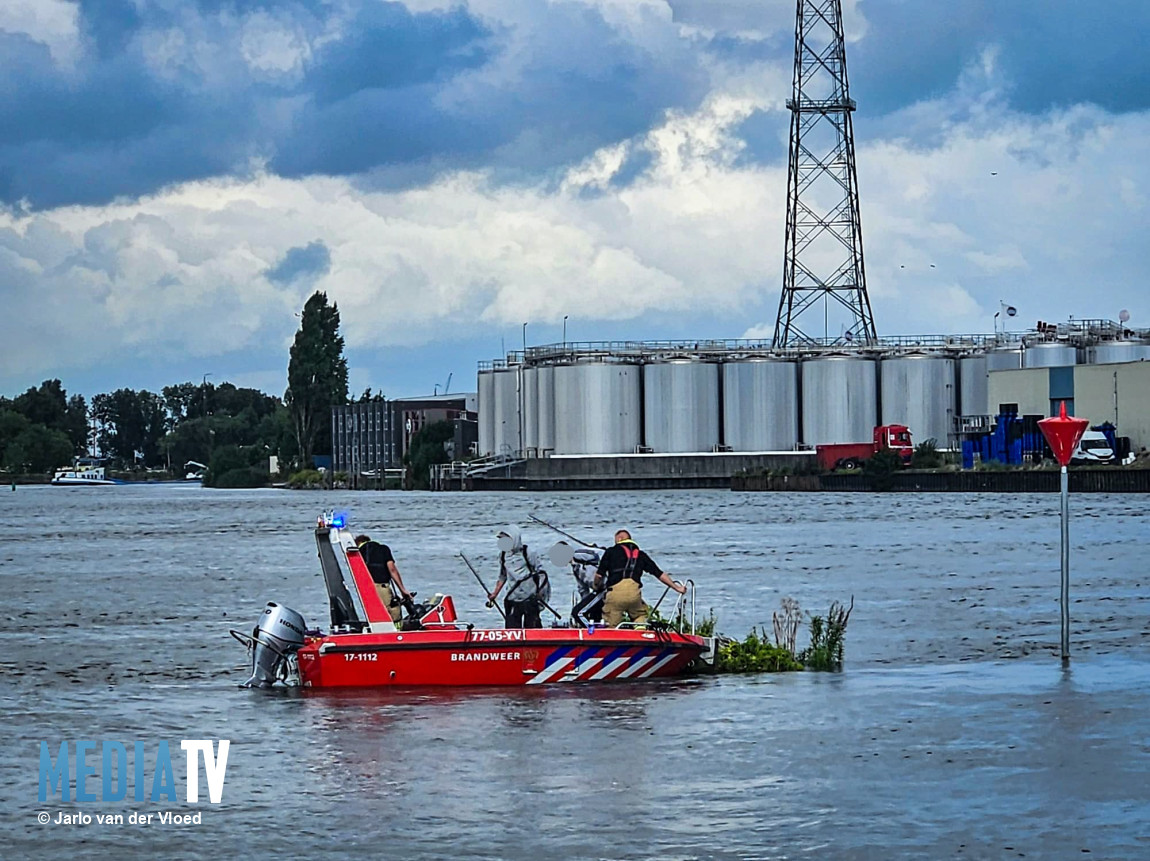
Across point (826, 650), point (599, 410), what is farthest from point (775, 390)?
point (826, 650)

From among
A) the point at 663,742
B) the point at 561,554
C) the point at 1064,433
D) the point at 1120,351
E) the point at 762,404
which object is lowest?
the point at 663,742

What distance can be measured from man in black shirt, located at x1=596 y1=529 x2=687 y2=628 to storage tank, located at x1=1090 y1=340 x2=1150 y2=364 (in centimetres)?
14896

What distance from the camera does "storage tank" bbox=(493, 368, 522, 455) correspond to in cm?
18700

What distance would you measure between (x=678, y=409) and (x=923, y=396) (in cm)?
2301

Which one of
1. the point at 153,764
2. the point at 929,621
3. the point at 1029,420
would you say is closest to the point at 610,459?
the point at 1029,420

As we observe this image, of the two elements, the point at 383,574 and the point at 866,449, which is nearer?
the point at 383,574

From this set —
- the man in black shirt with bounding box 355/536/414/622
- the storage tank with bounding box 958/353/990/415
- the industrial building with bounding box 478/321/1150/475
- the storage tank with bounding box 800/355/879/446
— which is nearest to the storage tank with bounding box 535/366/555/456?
the industrial building with bounding box 478/321/1150/475

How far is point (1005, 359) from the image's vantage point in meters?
172

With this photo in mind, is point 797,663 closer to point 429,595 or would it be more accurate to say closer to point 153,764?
point 153,764

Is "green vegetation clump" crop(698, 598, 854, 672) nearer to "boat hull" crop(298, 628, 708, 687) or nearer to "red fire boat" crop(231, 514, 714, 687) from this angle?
"red fire boat" crop(231, 514, 714, 687)

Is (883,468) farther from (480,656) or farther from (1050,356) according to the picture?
(480,656)

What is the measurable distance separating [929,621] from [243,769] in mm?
20970

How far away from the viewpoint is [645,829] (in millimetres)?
17797

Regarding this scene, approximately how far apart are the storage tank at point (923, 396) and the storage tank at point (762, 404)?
9.38 meters
